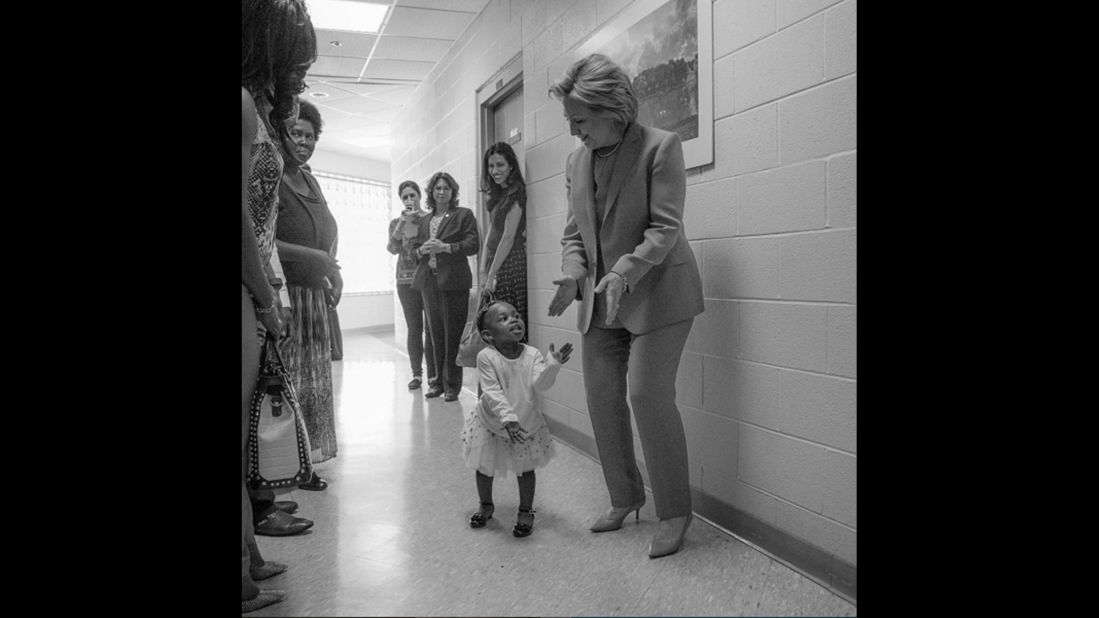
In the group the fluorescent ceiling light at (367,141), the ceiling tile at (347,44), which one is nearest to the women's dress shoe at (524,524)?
the ceiling tile at (347,44)

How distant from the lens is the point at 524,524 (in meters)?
1.08

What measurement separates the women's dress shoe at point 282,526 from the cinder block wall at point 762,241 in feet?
2.03

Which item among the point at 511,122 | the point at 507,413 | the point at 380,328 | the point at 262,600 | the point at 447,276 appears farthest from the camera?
the point at 380,328

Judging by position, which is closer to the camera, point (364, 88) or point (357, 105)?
point (364, 88)

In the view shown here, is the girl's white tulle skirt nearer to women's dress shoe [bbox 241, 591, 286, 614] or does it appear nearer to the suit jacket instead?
the suit jacket

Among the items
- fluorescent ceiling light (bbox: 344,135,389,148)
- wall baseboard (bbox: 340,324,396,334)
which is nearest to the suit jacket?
fluorescent ceiling light (bbox: 344,135,389,148)

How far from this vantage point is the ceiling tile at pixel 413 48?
4.18 ft

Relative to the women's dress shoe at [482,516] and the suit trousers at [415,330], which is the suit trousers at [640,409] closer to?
the women's dress shoe at [482,516]

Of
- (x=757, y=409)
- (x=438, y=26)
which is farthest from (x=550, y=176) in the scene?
(x=757, y=409)

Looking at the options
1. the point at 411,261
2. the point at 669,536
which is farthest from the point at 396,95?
the point at 669,536

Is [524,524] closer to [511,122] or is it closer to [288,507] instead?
[288,507]

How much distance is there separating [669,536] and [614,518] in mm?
106
